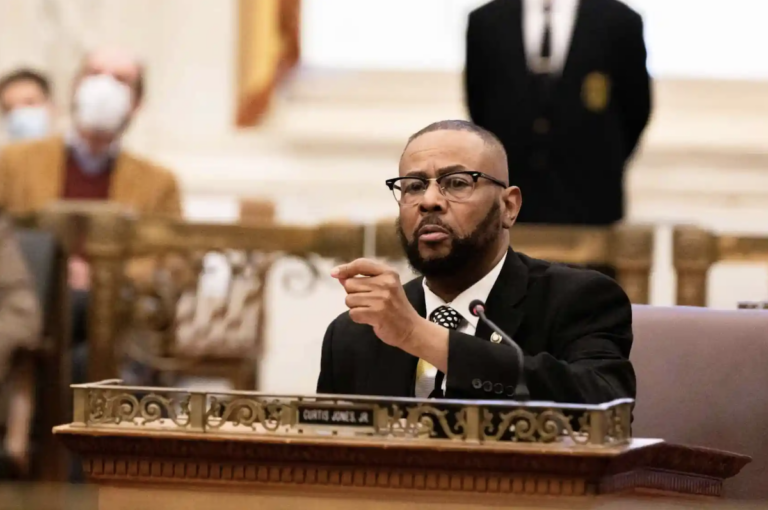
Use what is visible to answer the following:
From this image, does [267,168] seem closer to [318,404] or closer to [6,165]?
[6,165]

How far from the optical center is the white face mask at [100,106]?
19.0 ft

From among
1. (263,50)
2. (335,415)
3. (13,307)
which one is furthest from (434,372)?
(263,50)

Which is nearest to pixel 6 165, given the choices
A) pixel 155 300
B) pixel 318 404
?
pixel 155 300

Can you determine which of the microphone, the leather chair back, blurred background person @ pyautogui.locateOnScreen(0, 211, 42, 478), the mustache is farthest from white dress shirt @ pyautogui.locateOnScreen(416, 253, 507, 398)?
blurred background person @ pyautogui.locateOnScreen(0, 211, 42, 478)

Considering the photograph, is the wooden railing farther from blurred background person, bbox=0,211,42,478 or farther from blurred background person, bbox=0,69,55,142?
blurred background person, bbox=0,69,55,142

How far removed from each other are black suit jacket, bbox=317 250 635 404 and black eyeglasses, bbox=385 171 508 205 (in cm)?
23

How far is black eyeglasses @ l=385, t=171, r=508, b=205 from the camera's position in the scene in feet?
8.36

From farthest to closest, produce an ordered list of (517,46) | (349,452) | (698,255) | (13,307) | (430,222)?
(698,255) < (517,46) < (13,307) < (430,222) < (349,452)

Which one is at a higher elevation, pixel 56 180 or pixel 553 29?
pixel 553 29

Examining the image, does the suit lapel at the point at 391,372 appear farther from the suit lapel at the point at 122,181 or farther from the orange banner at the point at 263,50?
the orange banner at the point at 263,50

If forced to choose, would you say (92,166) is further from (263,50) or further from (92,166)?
(263,50)

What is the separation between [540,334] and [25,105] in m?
4.53

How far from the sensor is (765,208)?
734cm

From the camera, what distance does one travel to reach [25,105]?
6.67 metres
